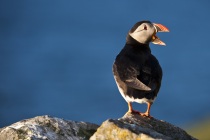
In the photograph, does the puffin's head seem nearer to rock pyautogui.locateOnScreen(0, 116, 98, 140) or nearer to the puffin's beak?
the puffin's beak

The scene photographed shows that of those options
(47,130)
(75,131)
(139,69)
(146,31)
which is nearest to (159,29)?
(146,31)

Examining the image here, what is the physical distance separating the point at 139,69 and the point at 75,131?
3607 mm

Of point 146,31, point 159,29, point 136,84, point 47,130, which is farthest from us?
point 146,31

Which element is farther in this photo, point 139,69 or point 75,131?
point 139,69

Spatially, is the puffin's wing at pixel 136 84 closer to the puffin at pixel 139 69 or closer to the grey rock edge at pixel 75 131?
the puffin at pixel 139 69

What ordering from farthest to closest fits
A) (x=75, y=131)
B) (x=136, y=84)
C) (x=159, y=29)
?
(x=159, y=29)
(x=136, y=84)
(x=75, y=131)

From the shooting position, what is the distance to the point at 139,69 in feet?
44.2

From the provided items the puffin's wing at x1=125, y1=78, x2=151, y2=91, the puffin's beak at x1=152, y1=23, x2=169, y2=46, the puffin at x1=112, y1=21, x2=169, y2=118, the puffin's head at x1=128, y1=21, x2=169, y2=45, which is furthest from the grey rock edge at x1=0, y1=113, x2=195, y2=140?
the puffin's head at x1=128, y1=21, x2=169, y2=45

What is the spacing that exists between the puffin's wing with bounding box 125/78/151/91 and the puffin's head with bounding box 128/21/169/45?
1.61 metres

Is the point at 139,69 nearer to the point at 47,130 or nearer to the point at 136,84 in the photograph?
the point at 136,84

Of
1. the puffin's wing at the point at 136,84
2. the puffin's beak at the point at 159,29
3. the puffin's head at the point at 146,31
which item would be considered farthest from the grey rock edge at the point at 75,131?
the puffin's head at the point at 146,31

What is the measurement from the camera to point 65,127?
1016 centimetres

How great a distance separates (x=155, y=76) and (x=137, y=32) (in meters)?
1.69

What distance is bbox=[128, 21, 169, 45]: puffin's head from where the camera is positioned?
14.3 m
